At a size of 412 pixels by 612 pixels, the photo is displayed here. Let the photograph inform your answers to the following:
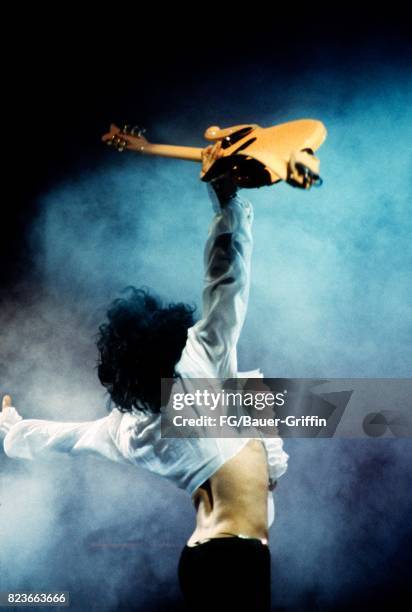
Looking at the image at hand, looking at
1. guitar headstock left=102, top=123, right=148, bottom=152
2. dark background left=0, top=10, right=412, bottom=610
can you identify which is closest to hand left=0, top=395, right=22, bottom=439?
dark background left=0, top=10, right=412, bottom=610

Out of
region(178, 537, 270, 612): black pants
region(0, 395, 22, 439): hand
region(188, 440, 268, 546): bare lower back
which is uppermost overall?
region(0, 395, 22, 439): hand

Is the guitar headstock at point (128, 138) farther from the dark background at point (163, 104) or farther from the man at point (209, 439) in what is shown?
the dark background at point (163, 104)

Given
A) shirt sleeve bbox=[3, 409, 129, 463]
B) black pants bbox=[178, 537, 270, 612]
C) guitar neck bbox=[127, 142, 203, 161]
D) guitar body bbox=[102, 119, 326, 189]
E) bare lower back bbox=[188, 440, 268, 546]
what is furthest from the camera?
shirt sleeve bbox=[3, 409, 129, 463]

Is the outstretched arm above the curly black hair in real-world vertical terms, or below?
below

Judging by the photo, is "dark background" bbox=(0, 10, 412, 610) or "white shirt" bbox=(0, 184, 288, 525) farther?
"dark background" bbox=(0, 10, 412, 610)

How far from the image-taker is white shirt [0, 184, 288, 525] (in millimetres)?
1416

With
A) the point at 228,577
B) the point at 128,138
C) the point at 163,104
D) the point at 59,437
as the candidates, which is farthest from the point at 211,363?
the point at 163,104

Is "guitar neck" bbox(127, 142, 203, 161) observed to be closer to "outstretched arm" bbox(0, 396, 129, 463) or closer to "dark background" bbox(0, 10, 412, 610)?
"outstretched arm" bbox(0, 396, 129, 463)

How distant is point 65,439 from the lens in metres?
1.95

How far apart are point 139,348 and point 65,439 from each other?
0.48 metres

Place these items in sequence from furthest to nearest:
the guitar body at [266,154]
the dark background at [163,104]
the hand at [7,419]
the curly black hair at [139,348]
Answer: the dark background at [163,104], the hand at [7,419], the curly black hair at [139,348], the guitar body at [266,154]

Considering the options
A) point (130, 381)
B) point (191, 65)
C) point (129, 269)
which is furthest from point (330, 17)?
point (130, 381)

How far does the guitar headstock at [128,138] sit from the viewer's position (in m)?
1.91

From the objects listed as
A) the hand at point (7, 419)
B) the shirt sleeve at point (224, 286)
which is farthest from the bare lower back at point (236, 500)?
the hand at point (7, 419)
